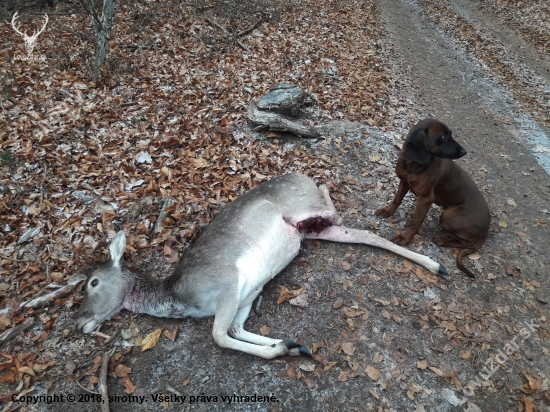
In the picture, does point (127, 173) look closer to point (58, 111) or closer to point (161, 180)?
point (161, 180)

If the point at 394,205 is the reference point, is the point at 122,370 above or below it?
below

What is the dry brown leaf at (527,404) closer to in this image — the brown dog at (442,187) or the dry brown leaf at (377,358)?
the dry brown leaf at (377,358)

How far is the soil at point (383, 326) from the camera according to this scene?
3.90m

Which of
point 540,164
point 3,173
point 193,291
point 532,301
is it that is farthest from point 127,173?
point 540,164

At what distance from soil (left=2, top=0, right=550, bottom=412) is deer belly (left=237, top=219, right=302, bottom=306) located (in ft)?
0.94

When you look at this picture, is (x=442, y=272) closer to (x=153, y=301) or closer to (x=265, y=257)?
(x=265, y=257)

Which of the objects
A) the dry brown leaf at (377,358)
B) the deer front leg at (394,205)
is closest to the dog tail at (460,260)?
the deer front leg at (394,205)

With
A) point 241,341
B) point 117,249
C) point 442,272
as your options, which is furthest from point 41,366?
point 442,272

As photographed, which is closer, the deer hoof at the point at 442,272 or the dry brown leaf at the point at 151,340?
the dry brown leaf at the point at 151,340

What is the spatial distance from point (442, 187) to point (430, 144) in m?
0.71

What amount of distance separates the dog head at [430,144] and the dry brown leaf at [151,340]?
403cm

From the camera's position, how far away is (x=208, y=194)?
6.33 metres

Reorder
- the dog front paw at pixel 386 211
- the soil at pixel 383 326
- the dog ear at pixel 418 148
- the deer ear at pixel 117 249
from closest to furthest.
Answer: the soil at pixel 383 326 < the deer ear at pixel 117 249 < the dog ear at pixel 418 148 < the dog front paw at pixel 386 211

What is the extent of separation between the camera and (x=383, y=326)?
4.55 m
